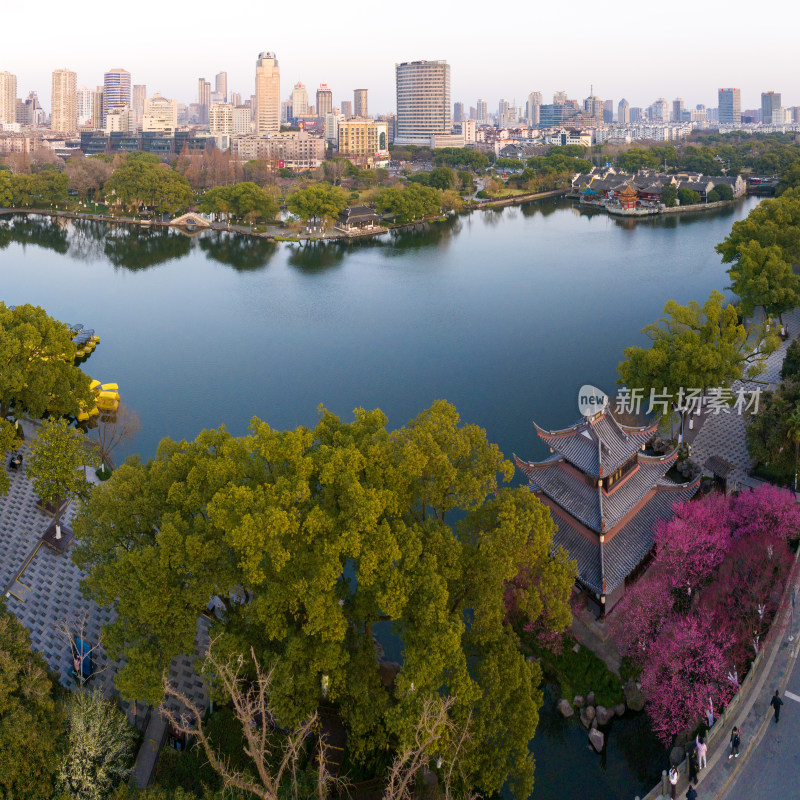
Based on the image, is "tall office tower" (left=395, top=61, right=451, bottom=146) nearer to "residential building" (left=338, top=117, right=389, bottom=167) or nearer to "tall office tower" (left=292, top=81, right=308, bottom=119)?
"residential building" (left=338, top=117, right=389, bottom=167)

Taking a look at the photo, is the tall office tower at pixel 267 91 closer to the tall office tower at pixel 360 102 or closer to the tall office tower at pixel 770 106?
the tall office tower at pixel 360 102

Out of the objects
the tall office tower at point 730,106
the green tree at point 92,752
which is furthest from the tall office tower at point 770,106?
the green tree at point 92,752

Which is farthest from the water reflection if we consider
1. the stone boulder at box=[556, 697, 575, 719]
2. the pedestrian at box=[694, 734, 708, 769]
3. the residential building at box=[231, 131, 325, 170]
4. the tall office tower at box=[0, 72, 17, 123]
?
the tall office tower at box=[0, 72, 17, 123]

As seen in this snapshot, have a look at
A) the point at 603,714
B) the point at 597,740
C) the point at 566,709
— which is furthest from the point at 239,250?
the point at 597,740

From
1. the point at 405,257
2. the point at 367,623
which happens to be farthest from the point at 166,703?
the point at 405,257

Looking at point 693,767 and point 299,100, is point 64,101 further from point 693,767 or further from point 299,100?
point 693,767

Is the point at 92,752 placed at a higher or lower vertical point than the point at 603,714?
higher

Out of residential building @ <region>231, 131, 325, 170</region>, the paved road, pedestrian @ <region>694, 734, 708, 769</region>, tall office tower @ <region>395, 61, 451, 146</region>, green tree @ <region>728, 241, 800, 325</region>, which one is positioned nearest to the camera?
the paved road
